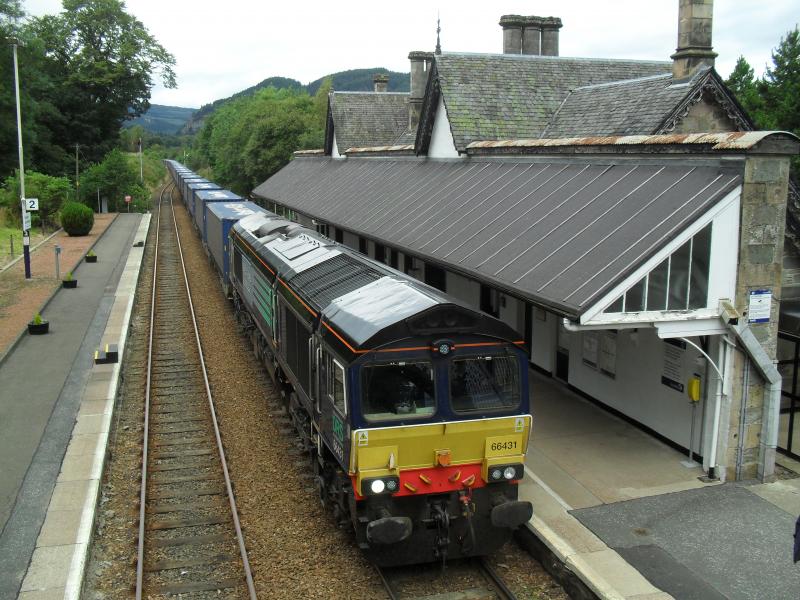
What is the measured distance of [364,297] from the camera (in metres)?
8.61

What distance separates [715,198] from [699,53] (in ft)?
27.0

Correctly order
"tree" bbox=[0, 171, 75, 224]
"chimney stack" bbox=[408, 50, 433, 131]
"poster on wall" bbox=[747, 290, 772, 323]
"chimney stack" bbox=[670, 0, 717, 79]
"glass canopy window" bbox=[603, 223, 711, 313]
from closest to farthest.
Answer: "glass canopy window" bbox=[603, 223, 711, 313] < "poster on wall" bbox=[747, 290, 772, 323] < "chimney stack" bbox=[670, 0, 717, 79] < "chimney stack" bbox=[408, 50, 433, 131] < "tree" bbox=[0, 171, 75, 224]

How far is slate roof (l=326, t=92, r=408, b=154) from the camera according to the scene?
3369 cm

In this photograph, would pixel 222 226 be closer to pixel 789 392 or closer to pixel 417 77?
pixel 417 77

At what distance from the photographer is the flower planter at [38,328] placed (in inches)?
706

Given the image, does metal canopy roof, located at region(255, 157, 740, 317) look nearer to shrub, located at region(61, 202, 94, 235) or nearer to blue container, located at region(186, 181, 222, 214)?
shrub, located at region(61, 202, 94, 235)

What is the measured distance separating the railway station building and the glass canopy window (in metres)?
0.02

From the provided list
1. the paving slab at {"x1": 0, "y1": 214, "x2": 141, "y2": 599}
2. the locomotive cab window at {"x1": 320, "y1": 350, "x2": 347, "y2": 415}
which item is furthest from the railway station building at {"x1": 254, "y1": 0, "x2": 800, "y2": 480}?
the paving slab at {"x1": 0, "y1": 214, "x2": 141, "y2": 599}

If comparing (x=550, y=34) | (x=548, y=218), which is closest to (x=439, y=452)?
(x=548, y=218)

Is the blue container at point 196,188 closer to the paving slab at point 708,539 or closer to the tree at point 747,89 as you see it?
the tree at point 747,89

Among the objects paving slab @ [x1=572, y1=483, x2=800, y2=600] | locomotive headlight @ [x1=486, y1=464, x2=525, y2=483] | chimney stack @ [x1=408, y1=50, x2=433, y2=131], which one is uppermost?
chimney stack @ [x1=408, y1=50, x2=433, y2=131]

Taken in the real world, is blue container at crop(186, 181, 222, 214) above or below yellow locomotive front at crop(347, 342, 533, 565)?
above

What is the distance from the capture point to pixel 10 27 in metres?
44.7

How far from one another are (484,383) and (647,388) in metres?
4.70
